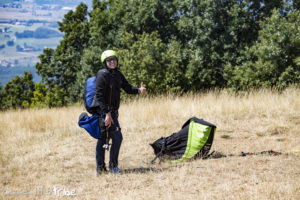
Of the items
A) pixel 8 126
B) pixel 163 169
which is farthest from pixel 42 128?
pixel 163 169

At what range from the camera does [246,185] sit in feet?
14.1

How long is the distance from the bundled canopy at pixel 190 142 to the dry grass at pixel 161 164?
0.24 meters

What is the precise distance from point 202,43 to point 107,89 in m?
16.8

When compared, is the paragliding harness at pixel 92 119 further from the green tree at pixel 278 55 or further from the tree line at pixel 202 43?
the green tree at pixel 278 55

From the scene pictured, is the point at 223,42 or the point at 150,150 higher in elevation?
the point at 223,42

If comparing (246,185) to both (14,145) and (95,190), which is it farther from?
(14,145)

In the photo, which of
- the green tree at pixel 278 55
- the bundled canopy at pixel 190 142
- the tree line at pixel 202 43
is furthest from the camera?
the tree line at pixel 202 43

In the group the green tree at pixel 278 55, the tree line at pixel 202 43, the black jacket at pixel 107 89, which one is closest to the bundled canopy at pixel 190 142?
the black jacket at pixel 107 89

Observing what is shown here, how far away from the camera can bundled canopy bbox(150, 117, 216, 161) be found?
19.0 feet

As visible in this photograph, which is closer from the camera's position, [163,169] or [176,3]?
[163,169]

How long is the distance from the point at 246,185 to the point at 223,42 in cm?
1718

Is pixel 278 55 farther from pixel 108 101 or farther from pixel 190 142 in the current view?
pixel 108 101

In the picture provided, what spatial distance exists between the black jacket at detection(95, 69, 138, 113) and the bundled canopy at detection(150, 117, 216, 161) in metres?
1.43

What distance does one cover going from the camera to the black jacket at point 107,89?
495 cm
